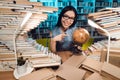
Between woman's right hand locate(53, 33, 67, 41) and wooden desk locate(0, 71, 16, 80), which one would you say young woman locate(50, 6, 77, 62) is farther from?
wooden desk locate(0, 71, 16, 80)

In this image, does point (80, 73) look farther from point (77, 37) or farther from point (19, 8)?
point (19, 8)

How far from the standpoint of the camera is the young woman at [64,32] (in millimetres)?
2883

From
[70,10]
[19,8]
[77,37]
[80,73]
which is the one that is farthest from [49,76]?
[70,10]

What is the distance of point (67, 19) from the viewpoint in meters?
Result: 2.90

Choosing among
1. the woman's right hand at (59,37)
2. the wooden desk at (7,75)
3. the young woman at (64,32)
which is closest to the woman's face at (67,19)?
the young woman at (64,32)

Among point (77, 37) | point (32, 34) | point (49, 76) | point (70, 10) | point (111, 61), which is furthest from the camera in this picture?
point (32, 34)

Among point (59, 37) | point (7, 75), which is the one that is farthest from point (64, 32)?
point (7, 75)

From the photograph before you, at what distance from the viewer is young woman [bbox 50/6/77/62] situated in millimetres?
2883

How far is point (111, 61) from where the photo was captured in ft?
6.70

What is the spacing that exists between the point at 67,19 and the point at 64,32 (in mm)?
214

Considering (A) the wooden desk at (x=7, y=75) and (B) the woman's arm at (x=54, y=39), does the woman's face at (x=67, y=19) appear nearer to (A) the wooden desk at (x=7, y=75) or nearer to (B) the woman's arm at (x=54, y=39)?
(B) the woman's arm at (x=54, y=39)

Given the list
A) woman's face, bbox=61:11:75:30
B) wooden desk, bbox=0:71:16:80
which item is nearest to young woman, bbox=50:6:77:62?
woman's face, bbox=61:11:75:30

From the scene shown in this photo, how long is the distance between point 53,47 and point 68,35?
30 cm

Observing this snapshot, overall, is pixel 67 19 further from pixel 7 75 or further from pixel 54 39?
pixel 7 75
